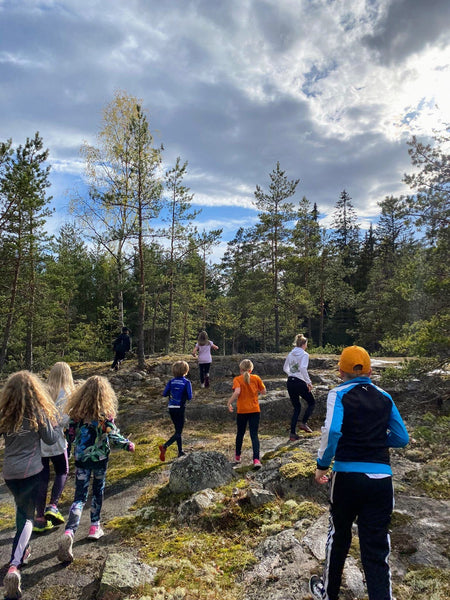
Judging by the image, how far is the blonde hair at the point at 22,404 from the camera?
11.5 ft

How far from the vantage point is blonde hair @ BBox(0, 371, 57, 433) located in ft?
11.5

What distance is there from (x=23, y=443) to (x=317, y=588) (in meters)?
3.14

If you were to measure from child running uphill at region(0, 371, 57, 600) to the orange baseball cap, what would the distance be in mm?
3169

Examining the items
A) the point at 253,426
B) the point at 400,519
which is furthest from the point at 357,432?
the point at 253,426

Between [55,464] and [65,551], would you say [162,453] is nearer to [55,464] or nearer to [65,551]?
[55,464]

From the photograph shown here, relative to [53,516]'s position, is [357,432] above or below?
above

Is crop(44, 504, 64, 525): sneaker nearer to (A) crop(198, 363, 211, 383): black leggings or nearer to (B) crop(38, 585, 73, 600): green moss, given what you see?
(B) crop(38, 585, 73, 600): green moss

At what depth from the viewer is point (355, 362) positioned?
289 centimetres

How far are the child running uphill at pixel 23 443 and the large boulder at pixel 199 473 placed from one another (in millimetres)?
2109

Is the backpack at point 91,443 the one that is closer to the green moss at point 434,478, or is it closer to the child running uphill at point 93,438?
the child running uphill at point 93,438

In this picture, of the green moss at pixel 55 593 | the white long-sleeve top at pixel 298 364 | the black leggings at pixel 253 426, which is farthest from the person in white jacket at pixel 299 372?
the green moss at pixel 55 593

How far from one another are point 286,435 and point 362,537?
249 inches

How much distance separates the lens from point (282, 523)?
4133mm

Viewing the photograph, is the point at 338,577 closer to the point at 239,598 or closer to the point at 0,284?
the point at 239,598
